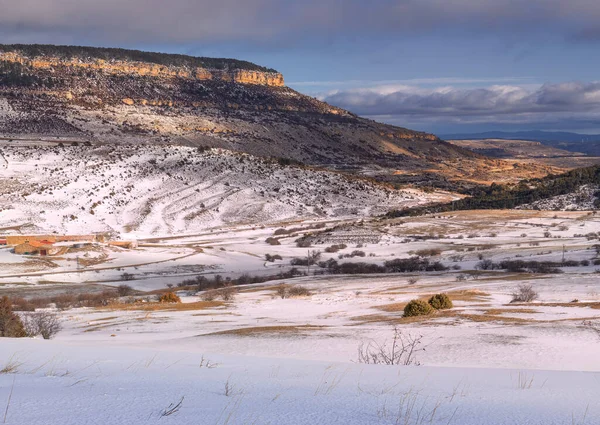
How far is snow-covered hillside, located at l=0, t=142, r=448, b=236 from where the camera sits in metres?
64.3

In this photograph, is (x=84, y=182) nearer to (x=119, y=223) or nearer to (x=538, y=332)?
(x=119, y=223)

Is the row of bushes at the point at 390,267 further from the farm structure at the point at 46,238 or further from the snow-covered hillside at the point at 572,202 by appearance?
the snow-covered hillside at the point at 572,202

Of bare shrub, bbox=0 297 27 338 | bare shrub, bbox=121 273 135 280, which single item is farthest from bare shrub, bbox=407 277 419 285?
bare shrub, bbox=0 297 27 338

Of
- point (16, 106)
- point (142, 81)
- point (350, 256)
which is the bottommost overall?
point (350, 256)

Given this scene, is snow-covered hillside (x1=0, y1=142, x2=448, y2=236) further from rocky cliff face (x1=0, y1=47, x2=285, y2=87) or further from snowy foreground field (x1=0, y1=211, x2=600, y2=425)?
rocky cliff face (x1=0, y1=47, x2=285, y2=87)

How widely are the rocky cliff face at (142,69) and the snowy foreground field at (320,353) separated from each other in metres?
106

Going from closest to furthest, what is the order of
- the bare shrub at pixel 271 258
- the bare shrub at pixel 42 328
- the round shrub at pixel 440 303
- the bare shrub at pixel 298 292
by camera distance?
the bare shrub at pixel 42 328 → the round shrub at pixel 440 303 → the bare shrub at pixel 298 292 → the bare shrub at pixel 271 258

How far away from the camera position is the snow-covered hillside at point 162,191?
211 feet

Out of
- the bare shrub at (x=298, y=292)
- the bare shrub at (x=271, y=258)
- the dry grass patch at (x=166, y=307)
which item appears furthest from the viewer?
the bare shrub at (x=271, y=258)

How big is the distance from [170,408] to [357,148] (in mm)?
134088

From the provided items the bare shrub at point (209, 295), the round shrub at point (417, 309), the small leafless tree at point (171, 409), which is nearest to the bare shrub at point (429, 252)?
the bare shrub at point (209, 295)

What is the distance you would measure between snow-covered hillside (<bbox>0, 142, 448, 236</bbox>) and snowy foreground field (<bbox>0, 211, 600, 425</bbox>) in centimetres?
2136

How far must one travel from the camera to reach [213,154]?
85.4m

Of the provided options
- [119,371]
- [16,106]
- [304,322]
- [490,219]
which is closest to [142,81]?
[16,106]
